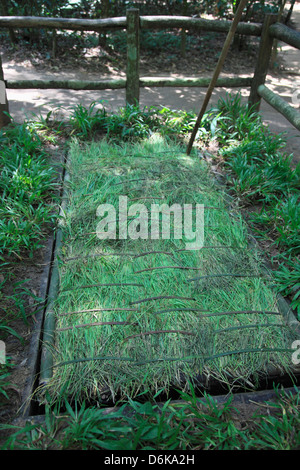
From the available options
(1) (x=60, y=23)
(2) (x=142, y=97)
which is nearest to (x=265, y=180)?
(1) (x=60, y=23)

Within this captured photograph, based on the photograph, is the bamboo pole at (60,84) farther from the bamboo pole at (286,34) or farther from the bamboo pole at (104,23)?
the bamboo pole at (286,34)

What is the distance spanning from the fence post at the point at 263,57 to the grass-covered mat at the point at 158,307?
176 cm

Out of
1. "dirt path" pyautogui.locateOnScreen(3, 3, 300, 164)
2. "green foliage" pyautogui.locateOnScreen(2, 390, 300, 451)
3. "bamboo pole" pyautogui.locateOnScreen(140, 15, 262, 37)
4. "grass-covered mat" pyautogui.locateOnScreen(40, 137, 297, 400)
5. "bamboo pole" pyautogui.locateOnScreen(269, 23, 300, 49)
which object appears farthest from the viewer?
"dirt path" pyautogui.locateOnScreen(3, 3, 300, 164)

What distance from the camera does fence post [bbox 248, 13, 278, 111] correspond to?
12.4ft

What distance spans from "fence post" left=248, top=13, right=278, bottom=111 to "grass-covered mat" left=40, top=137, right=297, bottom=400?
69.1 inches

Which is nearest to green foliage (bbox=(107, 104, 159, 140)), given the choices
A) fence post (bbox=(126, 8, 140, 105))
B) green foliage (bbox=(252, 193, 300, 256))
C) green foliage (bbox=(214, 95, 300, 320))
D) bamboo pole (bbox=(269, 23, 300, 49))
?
fence post (bbox=(126, 8, 140, 105))

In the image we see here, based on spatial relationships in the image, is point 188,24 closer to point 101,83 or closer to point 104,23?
point 104,23

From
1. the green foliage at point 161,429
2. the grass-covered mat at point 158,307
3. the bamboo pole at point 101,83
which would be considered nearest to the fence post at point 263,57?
the bamboo pole at point 101,83

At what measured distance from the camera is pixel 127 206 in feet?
9.09

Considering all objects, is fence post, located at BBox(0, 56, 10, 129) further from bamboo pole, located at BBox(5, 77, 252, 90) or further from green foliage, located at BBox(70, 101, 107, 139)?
green foliage, located at BBox(70, 101, 107, 139)

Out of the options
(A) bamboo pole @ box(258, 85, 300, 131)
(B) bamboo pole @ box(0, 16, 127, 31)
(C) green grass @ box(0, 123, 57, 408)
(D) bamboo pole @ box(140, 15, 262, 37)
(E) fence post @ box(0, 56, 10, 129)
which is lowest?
(C) green grass @ box(0, 123, 57, 408)

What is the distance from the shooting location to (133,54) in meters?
3.85

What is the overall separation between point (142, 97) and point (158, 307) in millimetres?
3787
